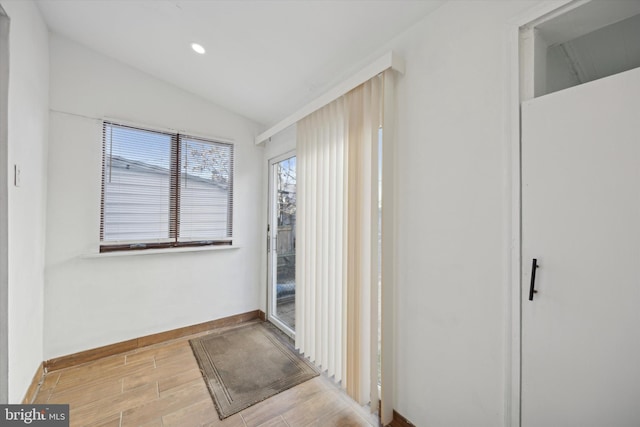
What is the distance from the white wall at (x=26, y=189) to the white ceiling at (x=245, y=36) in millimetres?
458

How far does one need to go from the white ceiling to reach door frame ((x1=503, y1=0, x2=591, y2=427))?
1.85 feet

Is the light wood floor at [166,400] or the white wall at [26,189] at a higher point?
the white wall at [26,189]

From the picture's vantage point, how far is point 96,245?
96.6 inches

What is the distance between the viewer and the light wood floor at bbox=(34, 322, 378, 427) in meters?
1.71

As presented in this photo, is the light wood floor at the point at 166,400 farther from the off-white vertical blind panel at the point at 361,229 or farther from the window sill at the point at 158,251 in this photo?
the window sill at the point at 158,251

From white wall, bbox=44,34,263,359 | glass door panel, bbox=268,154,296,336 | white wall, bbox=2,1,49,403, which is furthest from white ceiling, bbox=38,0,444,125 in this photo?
glass door panel, bbox=268,154,296,336

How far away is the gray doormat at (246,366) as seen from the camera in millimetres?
1938

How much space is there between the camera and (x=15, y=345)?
1.59 m

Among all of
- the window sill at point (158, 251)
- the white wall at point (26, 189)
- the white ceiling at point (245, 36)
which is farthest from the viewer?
the window sill at point (158, 251)

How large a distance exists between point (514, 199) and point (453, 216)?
0.96 feet

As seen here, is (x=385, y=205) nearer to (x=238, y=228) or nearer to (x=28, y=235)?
(x=238, y=228)

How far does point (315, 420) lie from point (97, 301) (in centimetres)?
230

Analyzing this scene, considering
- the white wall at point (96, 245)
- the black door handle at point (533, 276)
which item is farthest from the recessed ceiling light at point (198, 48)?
the black door handle at point (533, 276)

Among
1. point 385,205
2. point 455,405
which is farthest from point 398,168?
point 455,405
